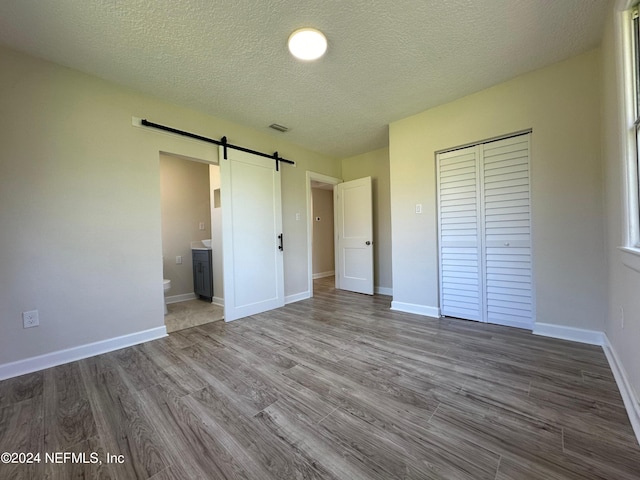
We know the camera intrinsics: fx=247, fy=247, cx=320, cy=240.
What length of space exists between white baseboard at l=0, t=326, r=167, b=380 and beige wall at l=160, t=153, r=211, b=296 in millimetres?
1785

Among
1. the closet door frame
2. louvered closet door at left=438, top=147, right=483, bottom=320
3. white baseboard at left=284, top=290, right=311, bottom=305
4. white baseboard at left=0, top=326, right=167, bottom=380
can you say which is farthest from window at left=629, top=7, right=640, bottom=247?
white baseboard at left=0, top=326, right=167, bottom=380

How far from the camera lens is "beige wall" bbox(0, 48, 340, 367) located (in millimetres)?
1944

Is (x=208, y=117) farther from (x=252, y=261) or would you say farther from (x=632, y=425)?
(x=632, y=425)

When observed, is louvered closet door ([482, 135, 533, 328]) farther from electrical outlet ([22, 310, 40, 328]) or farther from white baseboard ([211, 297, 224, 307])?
electrical outlet ([22, 310, 40, 328])

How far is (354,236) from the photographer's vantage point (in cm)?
460

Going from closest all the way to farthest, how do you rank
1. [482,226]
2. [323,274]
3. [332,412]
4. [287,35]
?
[332,412] → [287,35] → [482,226] → [323,274]

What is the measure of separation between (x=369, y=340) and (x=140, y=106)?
3.34 metres

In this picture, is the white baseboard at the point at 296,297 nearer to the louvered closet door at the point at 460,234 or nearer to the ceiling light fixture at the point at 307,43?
the louvered closet door at the point at 460,234

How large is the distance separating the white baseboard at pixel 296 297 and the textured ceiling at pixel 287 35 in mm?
2763

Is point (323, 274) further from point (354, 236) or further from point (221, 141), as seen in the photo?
point (221, 141)

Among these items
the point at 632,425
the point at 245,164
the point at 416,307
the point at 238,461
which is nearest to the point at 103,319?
the point at 238,461

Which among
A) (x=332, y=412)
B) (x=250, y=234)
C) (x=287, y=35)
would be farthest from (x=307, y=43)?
(x=332, y=412)

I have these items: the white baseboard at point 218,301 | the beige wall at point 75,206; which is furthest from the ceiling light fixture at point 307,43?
the white baseboard at point 218,301

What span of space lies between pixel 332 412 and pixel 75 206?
270cm
